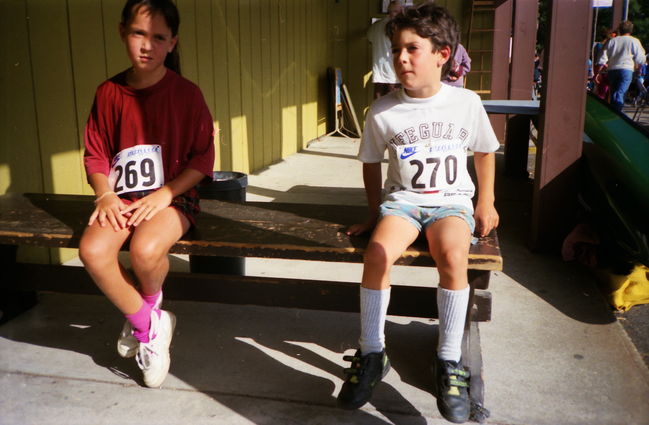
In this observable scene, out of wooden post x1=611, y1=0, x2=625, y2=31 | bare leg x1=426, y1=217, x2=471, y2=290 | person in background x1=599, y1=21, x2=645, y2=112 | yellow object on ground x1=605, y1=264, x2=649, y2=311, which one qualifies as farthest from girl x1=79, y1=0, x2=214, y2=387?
wooden post x1=611, y1=0, x2=625, y2=31

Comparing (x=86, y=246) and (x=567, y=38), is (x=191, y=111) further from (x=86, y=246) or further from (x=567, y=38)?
(x=567, y=38)

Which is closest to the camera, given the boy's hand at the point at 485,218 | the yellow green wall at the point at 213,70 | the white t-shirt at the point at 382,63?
the boy's hand at the point at 485,218

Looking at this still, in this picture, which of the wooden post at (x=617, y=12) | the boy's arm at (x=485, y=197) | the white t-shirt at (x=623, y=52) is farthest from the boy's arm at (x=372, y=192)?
the wooden post at (x=617, y=12)

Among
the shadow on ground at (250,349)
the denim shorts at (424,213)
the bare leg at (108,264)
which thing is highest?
the denim shorts at (424,213)

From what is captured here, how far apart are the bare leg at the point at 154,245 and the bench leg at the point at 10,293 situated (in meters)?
0.92

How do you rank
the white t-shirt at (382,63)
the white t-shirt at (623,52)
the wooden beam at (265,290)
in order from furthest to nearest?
the white t-shirt at (623,52)
the white t-shirt at (382,63)
the wooden beam at (265,290)

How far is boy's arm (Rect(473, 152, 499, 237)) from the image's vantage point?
2.50m

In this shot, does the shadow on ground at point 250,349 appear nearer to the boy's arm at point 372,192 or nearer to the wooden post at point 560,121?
the boy's arm at point 372,192

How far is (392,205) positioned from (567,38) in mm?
2149

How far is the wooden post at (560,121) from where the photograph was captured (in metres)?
3.90

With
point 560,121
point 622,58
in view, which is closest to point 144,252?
point 560,121

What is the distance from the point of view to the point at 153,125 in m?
2.57

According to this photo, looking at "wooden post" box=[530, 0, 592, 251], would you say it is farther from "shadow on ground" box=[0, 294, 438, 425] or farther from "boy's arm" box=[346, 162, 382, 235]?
"boy's arm" box=[346, 162, 382, 235]

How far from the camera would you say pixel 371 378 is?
2.28 meters
